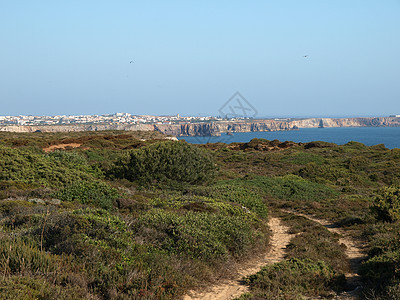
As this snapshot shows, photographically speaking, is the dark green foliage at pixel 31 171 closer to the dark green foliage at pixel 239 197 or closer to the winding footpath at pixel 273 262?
the dark green foliage at pixel 239 197

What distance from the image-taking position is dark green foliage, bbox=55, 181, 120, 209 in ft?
36.8

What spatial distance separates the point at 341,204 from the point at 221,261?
33.7 ft

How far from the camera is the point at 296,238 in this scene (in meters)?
10.7

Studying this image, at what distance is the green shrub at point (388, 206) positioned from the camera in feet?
38.3

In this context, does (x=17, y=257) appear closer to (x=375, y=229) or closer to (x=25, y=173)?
(x=375, y=229)

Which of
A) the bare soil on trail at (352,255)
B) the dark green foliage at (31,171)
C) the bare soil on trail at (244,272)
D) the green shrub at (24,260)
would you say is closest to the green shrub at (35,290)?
the green shrub at (24,260)

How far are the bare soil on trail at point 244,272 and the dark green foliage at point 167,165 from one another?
243 inches

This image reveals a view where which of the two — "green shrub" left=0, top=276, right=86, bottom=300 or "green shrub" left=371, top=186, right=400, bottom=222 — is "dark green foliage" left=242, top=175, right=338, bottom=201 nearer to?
"green shrub" left=371, top=186, right=400, bottom=222

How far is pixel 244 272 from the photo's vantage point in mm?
7848

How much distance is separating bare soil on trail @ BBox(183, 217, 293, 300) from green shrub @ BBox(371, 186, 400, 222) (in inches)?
127

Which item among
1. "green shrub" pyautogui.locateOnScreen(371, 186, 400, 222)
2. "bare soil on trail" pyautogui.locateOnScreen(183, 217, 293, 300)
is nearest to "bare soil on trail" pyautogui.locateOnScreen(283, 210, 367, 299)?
"green shrub" pyautogui.locateOnScreen(371, 186, 400, 222)

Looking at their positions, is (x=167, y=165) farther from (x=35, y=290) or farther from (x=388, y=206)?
(x=35, y=290)

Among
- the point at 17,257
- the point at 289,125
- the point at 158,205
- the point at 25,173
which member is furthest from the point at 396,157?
the point at 289,125

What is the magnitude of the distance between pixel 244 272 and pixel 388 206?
682 cm
